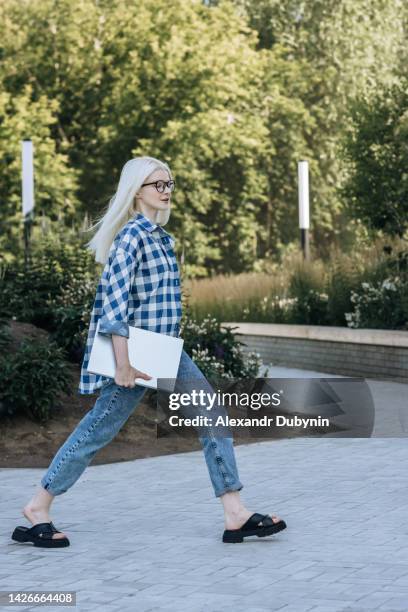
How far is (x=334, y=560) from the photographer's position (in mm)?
6027

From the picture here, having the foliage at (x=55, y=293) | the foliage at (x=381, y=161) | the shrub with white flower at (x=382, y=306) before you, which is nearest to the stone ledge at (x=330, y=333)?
the shrub with white flower at (x=382, y=306)

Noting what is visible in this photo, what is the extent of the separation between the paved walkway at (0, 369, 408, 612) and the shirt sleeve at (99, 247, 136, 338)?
106 centimetres

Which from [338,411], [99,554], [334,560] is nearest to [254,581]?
[334,560]

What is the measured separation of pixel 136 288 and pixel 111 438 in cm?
76

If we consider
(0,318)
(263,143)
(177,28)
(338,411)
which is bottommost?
(338,411)

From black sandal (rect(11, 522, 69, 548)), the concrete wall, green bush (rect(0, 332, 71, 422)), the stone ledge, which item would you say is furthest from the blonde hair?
the stone ledge

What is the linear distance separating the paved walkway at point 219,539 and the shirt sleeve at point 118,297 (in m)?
1.06

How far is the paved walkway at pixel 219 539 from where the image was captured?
17.8ft

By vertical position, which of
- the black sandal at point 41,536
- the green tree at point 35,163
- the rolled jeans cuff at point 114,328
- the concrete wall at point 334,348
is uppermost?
the green tree at point 35,163

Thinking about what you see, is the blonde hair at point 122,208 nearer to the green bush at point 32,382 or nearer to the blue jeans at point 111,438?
the blue jeans at point 111,438

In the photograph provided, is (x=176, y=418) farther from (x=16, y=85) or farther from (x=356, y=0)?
(x=356, y=0)

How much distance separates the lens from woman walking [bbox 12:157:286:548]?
6.26 m

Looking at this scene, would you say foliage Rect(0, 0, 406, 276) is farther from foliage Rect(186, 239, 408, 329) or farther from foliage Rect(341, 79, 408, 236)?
foliage Rect(341, 79, 408, 236)

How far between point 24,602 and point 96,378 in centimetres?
134
